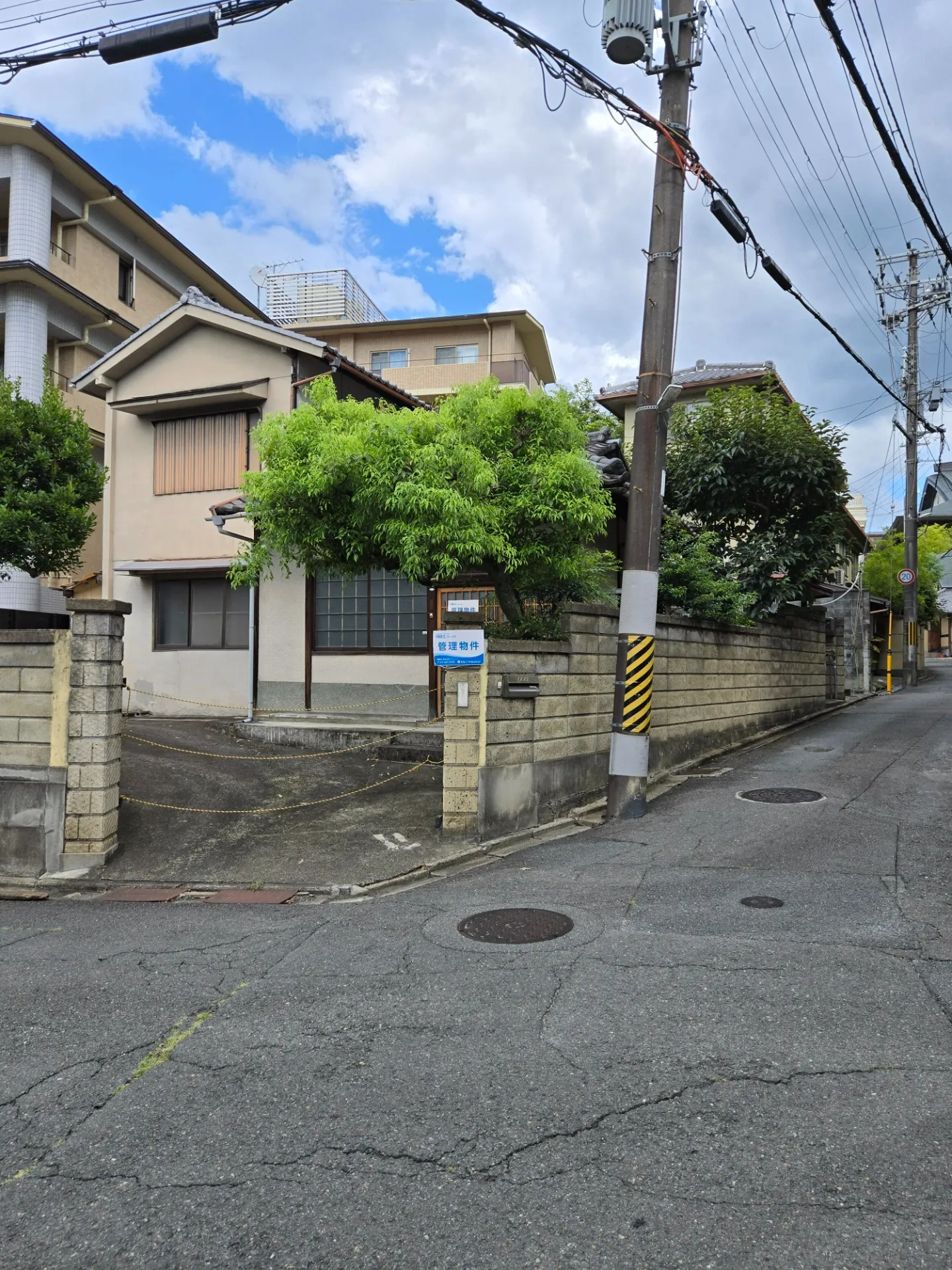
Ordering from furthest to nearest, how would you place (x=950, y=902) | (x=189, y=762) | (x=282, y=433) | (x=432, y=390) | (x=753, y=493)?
(x=432, y=390) < (x=753, y=493) < (x=189, y=762) < (x=282, y=433) < (x=950, y=902)

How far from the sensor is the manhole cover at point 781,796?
381 inches

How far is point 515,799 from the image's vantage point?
8.88 m

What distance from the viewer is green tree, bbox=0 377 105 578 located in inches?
546

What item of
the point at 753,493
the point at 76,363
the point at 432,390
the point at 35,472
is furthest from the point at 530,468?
the point at 432,390

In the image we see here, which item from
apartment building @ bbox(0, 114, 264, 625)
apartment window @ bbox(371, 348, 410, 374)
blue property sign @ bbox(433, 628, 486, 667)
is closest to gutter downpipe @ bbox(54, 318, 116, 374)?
apartment building @ bbox(0, 114, 264, 625)

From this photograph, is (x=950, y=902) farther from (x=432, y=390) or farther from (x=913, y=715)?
(x=432, y=390)

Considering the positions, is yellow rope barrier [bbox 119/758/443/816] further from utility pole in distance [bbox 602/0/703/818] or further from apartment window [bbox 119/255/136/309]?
apartment window [bbox 119/255/136/309]

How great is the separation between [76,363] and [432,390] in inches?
466

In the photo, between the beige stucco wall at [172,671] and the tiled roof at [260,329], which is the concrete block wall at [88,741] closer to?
the beige stucco wall at [172,671]

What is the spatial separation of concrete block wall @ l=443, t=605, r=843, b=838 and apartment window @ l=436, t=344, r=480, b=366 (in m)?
19.1

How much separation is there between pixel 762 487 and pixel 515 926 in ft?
37.7

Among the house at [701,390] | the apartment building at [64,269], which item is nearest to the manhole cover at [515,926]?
the apartment building at [64,269]

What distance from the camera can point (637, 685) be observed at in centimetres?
945

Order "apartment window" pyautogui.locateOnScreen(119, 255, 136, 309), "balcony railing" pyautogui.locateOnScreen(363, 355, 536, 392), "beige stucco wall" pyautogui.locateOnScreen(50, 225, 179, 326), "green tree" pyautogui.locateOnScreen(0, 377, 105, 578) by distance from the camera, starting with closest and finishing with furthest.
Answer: "green tree" pyautogui.locateOnScreen(0, 377, 105, 578) < "beige stucco wall" pyautogui.locateOnScreen(50, 225, 179, 326) < "apartment window" pyautogui.locateOnScreen(119, 255, 136, 309) < "balcony railing" pyautogui.locateOnScreen(363, 355, 536, 392)
